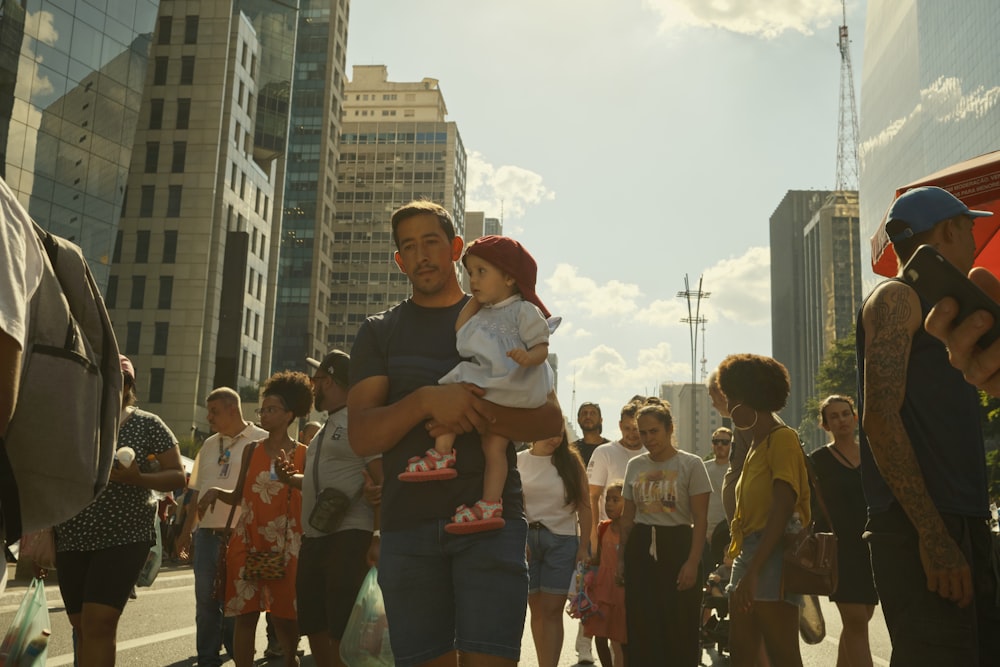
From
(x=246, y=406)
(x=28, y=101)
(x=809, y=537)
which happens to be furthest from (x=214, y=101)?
(x=809, y=537)

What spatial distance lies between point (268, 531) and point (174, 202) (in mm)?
66911

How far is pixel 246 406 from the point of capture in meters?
72.7

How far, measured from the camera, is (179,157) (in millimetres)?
71750

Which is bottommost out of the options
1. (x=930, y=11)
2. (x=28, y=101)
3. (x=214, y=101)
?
(x=28, y=101)

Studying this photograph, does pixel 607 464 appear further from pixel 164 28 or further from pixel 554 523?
pixel 164 28

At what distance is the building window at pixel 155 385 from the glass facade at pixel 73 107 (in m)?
16.7

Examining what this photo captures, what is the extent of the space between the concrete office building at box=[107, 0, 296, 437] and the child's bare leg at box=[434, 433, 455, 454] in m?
65.0

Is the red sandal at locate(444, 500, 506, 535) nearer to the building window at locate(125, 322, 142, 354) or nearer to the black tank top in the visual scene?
the black tank top

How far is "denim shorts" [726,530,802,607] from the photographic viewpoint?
6262mm

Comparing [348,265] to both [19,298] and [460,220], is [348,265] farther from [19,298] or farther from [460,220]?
[19,298]

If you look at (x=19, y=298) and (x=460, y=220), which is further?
(x=460, y=220)

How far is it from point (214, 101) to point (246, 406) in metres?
20.3

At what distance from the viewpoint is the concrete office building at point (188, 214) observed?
68938 millimetres

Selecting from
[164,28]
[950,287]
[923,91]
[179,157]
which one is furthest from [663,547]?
[923,91]
